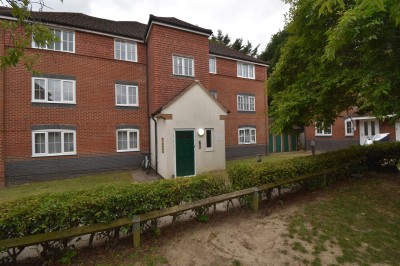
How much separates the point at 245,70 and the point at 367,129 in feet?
43.1

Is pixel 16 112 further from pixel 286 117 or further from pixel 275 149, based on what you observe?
pixel 275 149

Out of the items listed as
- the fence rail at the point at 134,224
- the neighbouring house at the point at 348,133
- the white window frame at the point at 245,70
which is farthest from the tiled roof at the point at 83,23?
the neighbouring house at the point at 348,133

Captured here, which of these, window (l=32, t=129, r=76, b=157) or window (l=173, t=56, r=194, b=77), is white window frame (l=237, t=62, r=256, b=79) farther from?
window (l=32, t=129, r=76, b=157)

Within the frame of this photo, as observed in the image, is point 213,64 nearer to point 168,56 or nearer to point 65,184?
point 168,56

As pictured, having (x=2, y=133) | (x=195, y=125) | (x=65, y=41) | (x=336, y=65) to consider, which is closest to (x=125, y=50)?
(x=65, y=41)

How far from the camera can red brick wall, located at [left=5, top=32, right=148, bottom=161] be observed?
11.4m

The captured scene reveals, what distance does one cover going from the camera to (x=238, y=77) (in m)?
19.4

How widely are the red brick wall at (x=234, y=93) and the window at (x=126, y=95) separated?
637 cm

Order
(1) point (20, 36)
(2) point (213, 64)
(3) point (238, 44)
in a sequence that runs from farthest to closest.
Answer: (3) point (238, 44)
(2) point (213, 64)
(1) point (20, 36)

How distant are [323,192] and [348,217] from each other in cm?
158

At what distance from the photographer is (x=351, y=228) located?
16.5 feet

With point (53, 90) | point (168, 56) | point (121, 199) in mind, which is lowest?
point (121, 199)

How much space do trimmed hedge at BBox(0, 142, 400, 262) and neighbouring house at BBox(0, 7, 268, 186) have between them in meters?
5.16

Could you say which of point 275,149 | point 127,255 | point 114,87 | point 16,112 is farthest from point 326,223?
point 275,149
